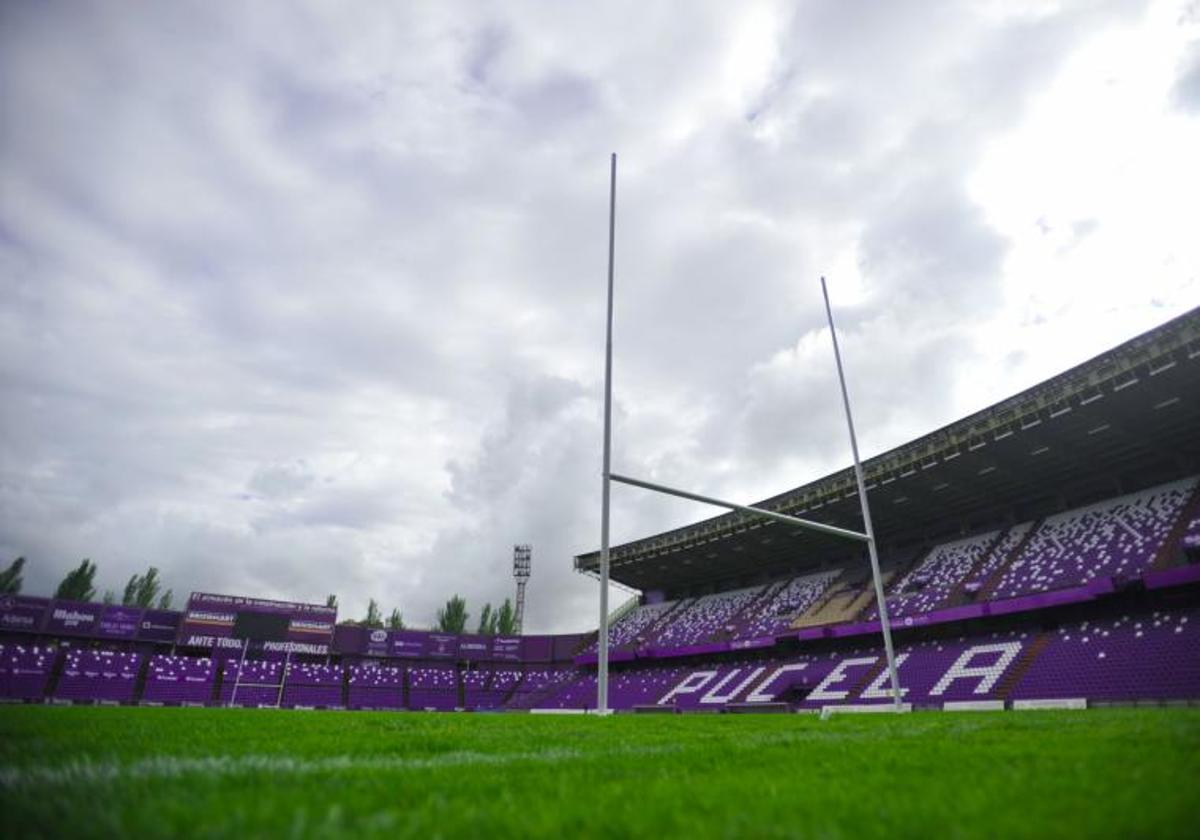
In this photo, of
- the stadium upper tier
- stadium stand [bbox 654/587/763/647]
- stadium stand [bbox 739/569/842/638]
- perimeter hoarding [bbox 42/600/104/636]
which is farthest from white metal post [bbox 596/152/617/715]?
perimeter hoarding [bbox 42/600/104/636]

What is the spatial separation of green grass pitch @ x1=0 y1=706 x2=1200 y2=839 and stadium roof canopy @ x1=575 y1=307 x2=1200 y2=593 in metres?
20.8

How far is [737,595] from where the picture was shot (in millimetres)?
40875

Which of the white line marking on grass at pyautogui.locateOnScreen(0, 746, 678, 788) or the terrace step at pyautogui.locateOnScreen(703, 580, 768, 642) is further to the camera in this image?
the terrace step at pyautogui.locateOnScreen(703, 580, 768, 642)

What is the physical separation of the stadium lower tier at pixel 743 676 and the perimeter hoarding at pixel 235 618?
137 centimetres

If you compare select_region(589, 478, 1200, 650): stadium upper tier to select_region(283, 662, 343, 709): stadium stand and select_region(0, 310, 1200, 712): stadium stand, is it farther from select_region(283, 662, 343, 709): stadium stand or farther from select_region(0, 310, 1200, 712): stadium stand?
select_region(283, 662, 343, 709): stadium stand

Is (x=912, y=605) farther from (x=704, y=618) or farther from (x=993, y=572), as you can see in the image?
(x=704, y=618)

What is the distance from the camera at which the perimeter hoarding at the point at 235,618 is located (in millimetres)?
41500

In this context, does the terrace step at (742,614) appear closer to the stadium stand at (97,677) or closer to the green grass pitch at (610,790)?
the green grass pitch at (610,790)

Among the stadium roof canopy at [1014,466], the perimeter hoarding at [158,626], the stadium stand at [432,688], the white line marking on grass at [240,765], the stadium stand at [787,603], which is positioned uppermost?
the stadium roof canopy at [1014,466]

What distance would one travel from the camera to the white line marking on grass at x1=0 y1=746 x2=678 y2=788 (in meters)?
2.66

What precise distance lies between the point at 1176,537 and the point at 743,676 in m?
19.5

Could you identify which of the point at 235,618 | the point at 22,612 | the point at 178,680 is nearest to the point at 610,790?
the point at 235,618

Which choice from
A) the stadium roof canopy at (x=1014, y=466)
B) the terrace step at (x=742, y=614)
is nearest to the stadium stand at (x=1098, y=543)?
the stadium roof canopy at (x=1014, y=466)

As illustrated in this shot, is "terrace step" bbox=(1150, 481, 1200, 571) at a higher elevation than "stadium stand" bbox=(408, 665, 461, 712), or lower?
higher
